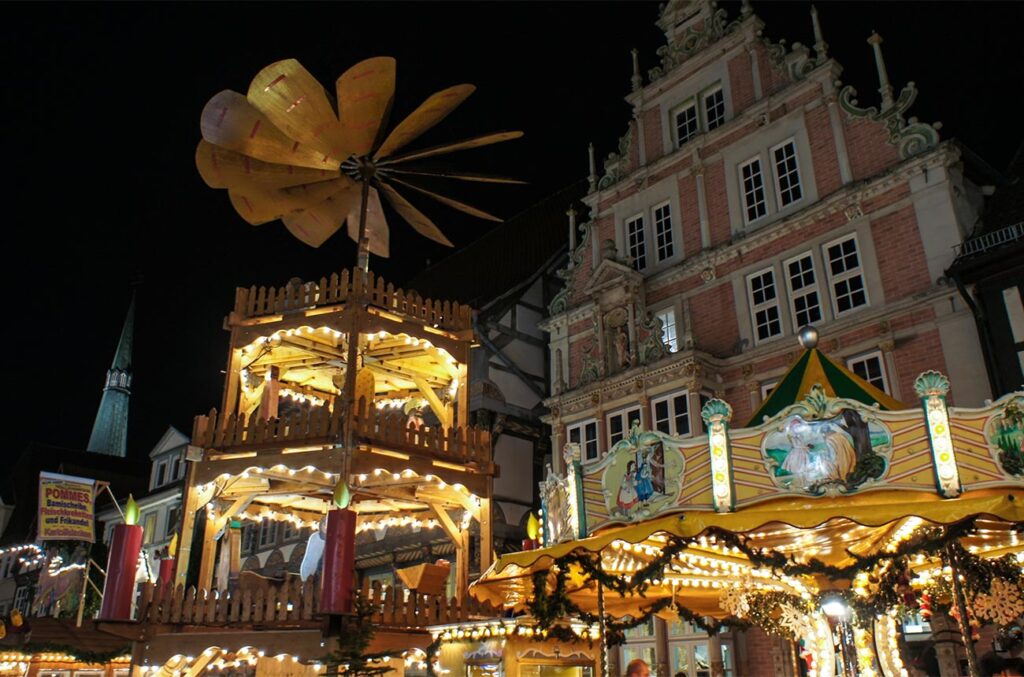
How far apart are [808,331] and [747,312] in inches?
389

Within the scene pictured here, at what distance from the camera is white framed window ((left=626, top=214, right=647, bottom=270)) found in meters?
22.8

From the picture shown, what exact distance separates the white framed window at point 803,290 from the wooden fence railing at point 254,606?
11.1 m

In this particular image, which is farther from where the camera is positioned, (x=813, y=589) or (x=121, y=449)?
(x=121, y=449)

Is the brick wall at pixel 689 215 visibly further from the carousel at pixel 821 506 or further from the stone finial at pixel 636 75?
the carousel at pixel 821 506

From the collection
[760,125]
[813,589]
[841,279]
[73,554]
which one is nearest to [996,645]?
[813,589]

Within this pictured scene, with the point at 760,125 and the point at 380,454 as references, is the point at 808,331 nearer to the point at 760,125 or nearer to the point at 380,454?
the point at 380,454

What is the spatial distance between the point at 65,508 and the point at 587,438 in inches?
559

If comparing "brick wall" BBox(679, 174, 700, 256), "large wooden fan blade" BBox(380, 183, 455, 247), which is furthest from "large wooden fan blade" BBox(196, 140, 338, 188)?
"brick wall" BBox(679, 174, 700, 256)

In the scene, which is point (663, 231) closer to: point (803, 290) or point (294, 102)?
point (803, 290)

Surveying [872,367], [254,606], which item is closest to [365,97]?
[254,606]

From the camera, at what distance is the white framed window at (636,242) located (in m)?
22.8

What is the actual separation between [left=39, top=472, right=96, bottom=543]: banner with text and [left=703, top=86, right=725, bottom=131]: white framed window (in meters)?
20.0

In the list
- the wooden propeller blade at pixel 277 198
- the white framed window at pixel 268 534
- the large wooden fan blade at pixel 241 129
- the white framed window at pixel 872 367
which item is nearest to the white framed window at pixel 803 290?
the white framed window at pixel 872 367

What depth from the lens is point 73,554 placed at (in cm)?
3838
